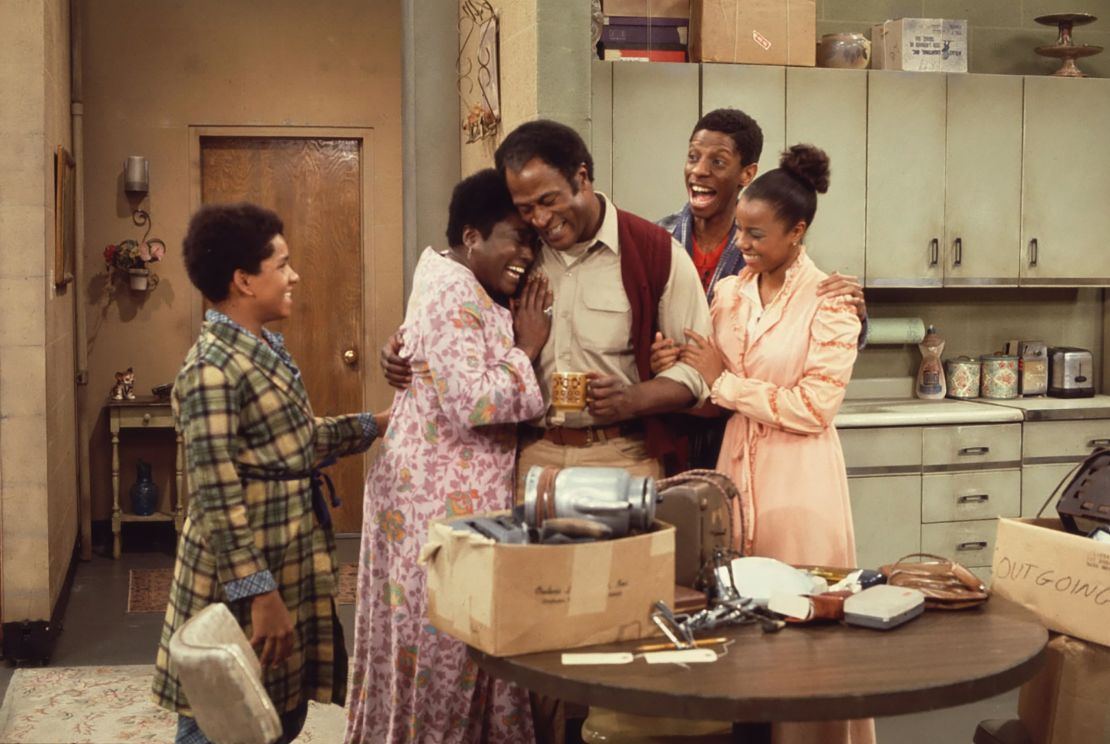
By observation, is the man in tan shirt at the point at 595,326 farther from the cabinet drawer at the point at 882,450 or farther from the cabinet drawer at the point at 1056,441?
the cabinet drawer at the point at 1056,441

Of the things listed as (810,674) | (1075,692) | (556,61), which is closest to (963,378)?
(556,61)

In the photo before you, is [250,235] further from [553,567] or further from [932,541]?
[932,541]

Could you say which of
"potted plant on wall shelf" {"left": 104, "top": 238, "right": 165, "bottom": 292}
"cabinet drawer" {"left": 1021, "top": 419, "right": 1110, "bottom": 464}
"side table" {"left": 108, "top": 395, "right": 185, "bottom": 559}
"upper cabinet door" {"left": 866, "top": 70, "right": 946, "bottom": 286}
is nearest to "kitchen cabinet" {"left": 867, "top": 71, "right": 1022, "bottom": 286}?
"upper cabinet door" {"left": 866, "top": 70, "right": 946, "bottom": 286}

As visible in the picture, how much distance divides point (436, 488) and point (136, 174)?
4475 millimetres

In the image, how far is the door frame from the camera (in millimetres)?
6785

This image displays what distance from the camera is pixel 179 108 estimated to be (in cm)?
676

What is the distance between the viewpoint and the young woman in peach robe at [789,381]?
2729 millimetres

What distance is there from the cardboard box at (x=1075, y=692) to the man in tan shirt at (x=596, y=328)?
911 mm

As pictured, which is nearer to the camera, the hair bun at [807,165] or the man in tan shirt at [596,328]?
the man in tan shirt at [596,328]

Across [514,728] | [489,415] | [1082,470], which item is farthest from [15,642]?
[1082,470]

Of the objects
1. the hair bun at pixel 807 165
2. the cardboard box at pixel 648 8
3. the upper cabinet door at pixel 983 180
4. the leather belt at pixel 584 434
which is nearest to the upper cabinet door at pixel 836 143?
the upper cabinet door at pixel 983 180

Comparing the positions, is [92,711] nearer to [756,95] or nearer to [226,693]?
[226,693]

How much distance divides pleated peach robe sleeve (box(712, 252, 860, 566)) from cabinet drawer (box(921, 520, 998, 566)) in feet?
7.65

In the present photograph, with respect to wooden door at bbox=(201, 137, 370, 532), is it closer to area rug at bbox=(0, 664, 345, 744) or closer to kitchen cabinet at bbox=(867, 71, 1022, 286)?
area rug at bbox=(0, 664, 345, 744)
